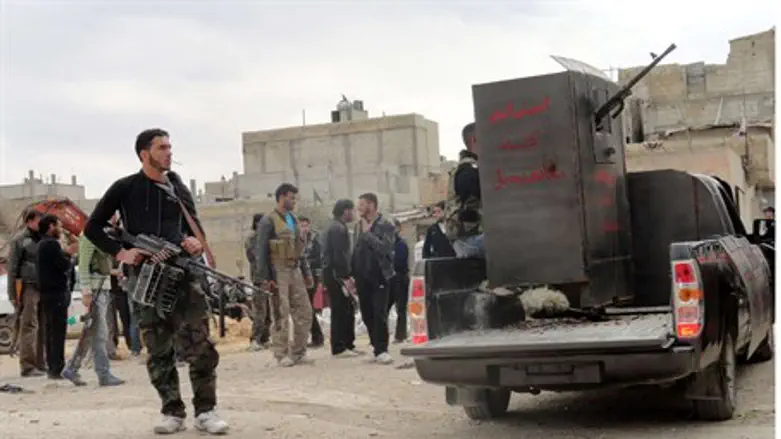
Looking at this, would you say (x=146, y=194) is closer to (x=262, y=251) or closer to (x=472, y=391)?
(x=472, y=391)

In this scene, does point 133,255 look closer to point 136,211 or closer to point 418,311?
point 136,211

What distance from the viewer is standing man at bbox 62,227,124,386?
9.79 metres

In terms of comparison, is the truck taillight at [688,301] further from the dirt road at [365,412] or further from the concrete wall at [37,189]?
the concrete wall at [37,189]

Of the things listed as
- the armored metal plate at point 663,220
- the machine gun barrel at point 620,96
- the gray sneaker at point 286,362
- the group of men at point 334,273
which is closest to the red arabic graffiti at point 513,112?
the machine gun barrel at point 620,96

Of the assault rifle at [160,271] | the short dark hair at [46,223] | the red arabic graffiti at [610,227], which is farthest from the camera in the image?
the short dark hair at [46,223]

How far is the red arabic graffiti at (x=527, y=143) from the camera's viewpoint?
698 cm

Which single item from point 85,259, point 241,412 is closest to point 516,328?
point 241,412

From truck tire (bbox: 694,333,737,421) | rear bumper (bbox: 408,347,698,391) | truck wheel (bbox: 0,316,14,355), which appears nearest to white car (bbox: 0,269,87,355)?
truck wheel (bbox: 0,316,14,355)

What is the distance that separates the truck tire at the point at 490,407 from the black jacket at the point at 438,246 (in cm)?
113

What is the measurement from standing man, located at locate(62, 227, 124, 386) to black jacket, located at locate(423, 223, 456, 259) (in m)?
3.49

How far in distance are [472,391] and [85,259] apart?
15.5 ft

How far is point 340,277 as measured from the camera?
11.8 meters

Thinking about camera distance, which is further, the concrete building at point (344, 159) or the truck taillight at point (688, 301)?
the concrete building at point (344, 159)

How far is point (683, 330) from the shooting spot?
232 inches
